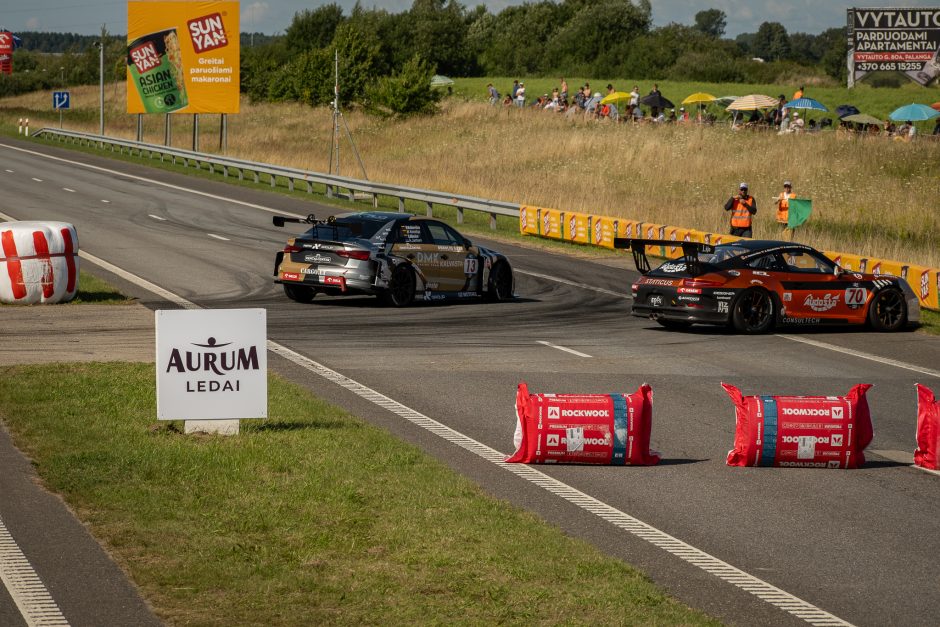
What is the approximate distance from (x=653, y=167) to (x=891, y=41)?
1036 cm

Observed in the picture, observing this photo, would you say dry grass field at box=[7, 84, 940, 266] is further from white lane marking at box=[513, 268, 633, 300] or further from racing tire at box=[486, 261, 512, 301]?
racing tire at box=[486, 261, 512, 301]

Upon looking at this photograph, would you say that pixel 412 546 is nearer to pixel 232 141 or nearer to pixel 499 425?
pixel 499 425

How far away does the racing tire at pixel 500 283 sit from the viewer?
22.0 metres

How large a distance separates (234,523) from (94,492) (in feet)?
4.08

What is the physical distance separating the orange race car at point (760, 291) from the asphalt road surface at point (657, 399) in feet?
1.17

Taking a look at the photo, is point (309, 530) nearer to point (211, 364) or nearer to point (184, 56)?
point (211, 364)

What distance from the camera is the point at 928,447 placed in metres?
10.9

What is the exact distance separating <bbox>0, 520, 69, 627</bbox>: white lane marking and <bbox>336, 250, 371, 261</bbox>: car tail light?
12482 mm

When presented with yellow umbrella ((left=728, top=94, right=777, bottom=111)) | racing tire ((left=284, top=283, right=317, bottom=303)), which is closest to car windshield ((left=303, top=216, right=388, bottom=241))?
racing tire ((left=284, top=283, right=317, bottom=303))

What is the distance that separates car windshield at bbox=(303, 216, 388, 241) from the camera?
805 inches

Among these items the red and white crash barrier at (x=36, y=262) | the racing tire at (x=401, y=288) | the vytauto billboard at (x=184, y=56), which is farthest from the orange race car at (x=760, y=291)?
the vytauto billboard at (x=184, y=56)

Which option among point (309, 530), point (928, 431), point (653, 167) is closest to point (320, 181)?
point (653, 167)

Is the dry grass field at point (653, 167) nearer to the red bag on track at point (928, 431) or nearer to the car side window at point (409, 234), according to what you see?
the car side window at point (409, 234)

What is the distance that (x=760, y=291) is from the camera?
754 inches
